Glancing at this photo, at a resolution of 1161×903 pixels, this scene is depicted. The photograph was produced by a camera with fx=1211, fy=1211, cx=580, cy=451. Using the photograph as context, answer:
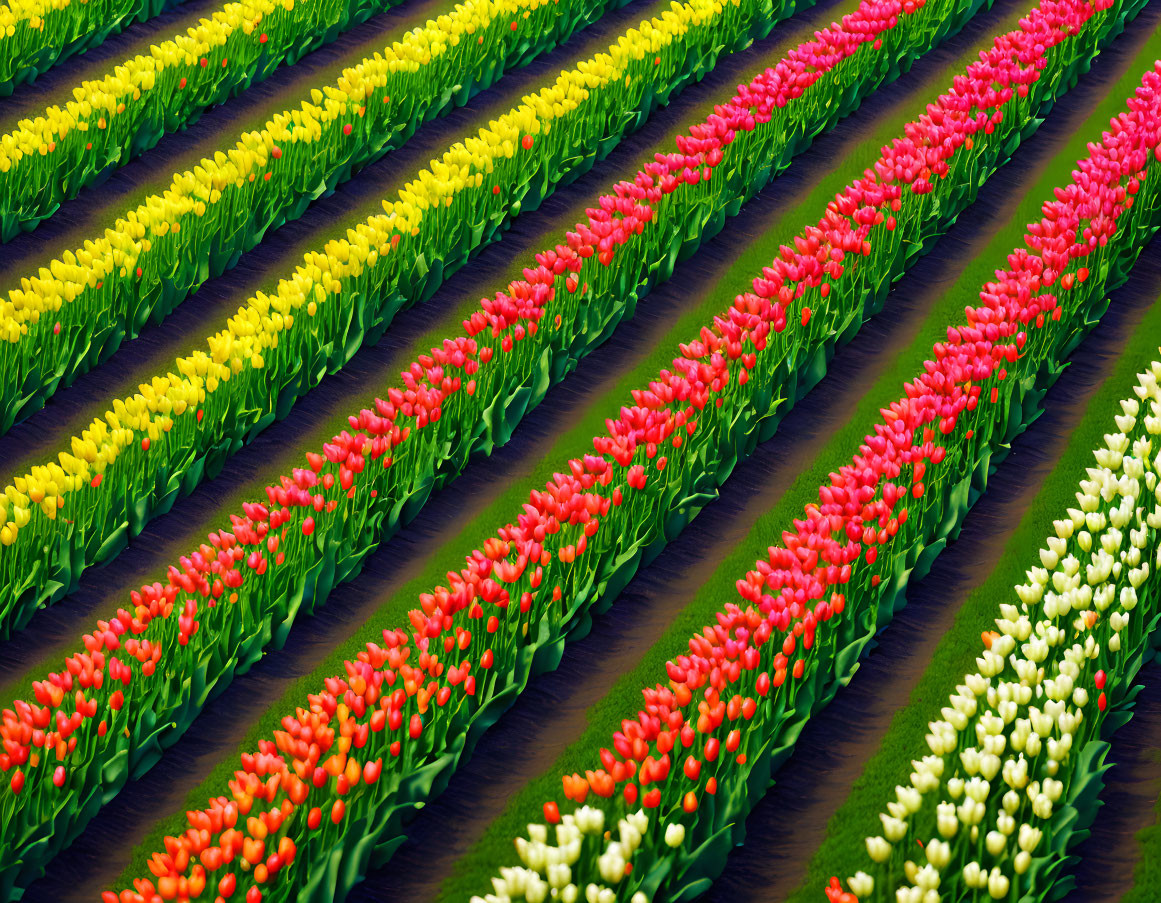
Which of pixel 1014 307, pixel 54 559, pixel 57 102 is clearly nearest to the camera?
pixel 54 559

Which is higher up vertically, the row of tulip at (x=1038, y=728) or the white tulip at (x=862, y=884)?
the row of tulip at (x=1038, y=728)

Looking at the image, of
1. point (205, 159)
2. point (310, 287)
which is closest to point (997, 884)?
point (310, 287)

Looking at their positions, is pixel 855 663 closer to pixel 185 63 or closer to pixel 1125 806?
pixel 1125 806

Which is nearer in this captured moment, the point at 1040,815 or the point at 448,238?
the point at 1040,815

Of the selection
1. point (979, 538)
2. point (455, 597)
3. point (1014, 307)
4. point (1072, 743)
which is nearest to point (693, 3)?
point (1014, 307)

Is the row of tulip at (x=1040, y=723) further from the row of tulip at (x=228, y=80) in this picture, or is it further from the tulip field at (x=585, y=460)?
the row of tulip at (x=228, y=80)

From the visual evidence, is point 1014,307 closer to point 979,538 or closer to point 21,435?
point 979,538

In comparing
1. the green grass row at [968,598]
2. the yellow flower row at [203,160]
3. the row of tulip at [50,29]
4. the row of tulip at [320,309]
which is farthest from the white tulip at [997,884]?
the row of tulip at [50,29]
